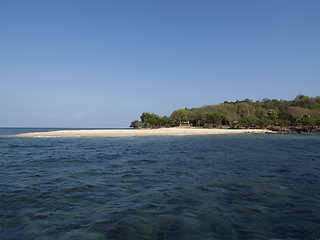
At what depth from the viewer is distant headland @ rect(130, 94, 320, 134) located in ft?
273

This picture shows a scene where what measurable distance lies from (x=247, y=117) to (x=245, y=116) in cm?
638

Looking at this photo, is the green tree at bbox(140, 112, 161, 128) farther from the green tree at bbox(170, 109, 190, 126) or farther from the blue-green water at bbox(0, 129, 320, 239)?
the blue-green water at bbox(0, 129, 320, 239)

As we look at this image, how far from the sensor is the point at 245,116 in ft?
307

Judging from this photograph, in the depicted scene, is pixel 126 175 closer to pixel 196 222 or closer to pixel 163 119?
pixel 196 222

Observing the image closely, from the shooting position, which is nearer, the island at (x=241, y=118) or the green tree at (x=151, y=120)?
the island at (x=241, y=118)

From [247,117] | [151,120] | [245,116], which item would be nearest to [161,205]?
[247,117]

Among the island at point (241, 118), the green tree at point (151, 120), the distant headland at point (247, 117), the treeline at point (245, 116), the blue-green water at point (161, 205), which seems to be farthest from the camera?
the green tree at point (151, 120)

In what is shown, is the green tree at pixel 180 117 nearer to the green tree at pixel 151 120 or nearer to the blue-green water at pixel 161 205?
the green tree at pixel 151 120

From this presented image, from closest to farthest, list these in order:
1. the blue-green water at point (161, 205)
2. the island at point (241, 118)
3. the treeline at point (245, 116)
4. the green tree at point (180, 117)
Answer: the blue-green water at point (161, 205) < the island at point (241, 118) < the treeline at point (245, 116) < the green tree at point (180, 117)

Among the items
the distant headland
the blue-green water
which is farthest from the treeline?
the blue-green water

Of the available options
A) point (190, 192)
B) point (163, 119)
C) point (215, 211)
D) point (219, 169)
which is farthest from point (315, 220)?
point (163, 119)

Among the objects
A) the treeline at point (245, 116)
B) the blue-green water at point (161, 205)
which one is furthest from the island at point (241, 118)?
the blue-green water at point (161, 205)

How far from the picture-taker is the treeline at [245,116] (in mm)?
84312

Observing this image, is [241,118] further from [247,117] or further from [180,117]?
[180,117]
